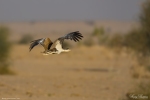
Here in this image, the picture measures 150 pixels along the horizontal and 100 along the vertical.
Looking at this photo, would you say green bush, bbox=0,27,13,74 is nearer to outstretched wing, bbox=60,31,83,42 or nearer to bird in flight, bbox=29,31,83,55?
bird in flight, bbox=29,31,83,55

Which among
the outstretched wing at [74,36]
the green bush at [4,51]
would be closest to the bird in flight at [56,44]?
the outstretched wing at [74,36]

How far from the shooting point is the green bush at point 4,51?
30.4m

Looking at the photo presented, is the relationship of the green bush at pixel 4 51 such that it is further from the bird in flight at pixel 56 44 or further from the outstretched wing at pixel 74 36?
the outstretched wing at pixel 74 36

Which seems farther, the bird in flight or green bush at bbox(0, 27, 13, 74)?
green bush at bbox(0, 27, 13, 74)

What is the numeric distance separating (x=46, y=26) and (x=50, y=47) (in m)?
167

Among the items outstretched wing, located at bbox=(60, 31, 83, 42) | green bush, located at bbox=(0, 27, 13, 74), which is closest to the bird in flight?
outstretched wing, located at bbox=(60, 31, 83, 42)

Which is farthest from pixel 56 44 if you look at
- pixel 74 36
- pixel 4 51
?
pixel 4 51

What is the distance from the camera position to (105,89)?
70.0ft

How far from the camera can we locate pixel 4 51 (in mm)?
34156

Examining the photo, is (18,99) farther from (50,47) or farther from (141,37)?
(141,37)

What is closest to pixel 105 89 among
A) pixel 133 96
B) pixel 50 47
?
pixel 133 96

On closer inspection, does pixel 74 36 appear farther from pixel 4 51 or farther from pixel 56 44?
pixel 4 51

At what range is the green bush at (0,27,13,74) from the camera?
3045 centimetres

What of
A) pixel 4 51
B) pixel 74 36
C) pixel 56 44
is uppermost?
pixel 4 51
